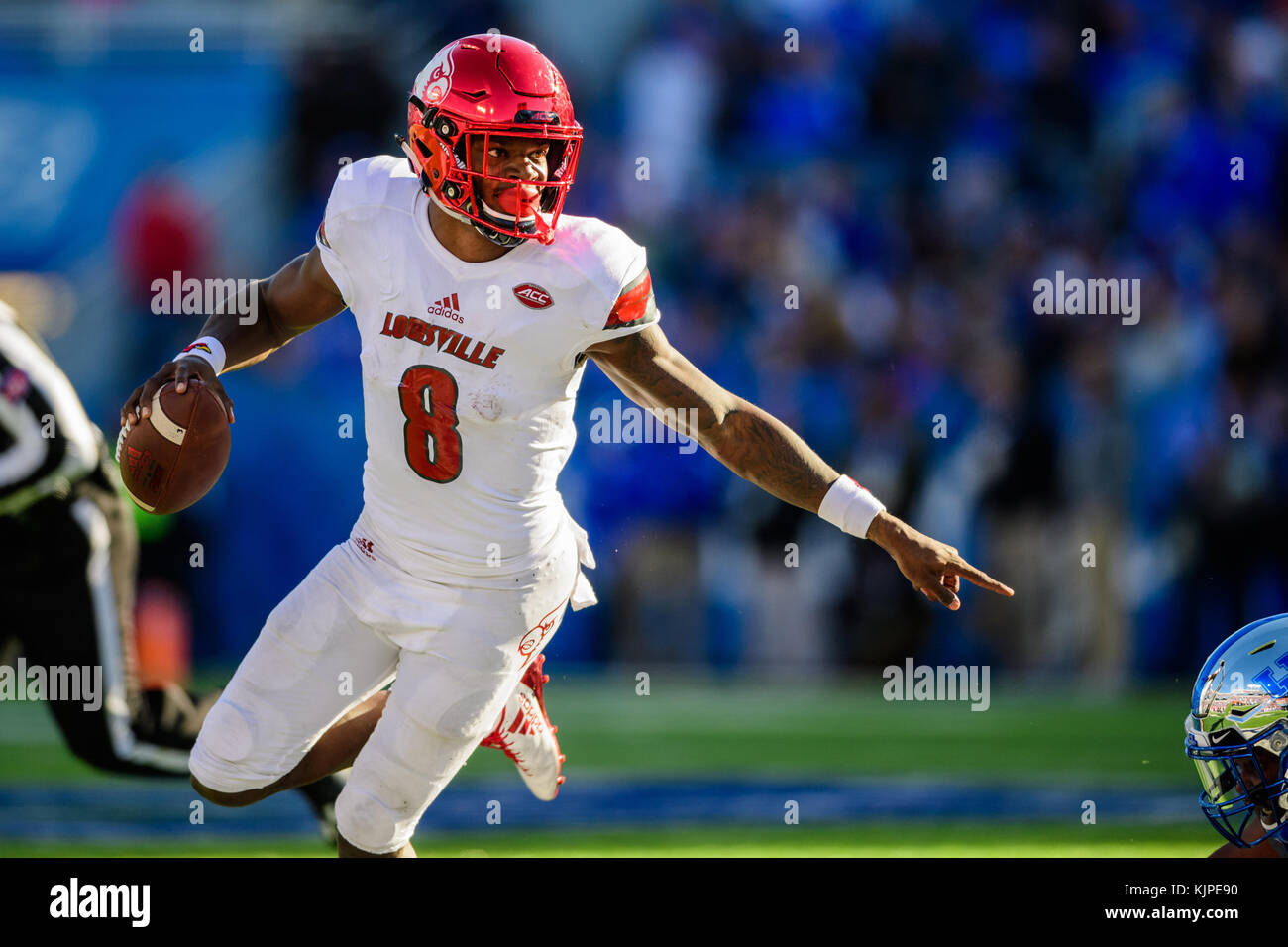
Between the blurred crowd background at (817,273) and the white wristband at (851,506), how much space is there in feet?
17.2

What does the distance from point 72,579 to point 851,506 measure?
8.14 feet

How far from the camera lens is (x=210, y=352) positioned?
4.22 metres

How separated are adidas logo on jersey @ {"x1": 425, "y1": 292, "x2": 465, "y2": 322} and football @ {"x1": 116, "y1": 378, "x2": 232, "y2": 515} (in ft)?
1.97

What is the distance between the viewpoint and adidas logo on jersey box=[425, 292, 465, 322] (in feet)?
13.1

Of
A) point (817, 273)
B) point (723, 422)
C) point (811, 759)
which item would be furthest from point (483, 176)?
point (817, 273)

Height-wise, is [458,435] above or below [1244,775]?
above

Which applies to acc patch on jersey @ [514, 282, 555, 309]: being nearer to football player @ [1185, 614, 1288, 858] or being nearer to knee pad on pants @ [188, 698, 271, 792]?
knee pad on pants @ [188, 698, 271, 792]

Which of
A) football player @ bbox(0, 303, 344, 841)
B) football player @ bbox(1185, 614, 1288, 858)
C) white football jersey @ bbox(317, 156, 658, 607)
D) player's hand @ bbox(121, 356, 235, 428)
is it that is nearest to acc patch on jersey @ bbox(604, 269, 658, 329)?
white football jersey @ bbox(317, 156, 658, 607)

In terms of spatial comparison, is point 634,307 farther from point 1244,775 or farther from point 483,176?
point 1244,775

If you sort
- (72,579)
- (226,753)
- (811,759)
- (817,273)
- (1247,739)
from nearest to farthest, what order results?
1. (1247,739)
2. (226,753)
3. (72,579)
4. (811,759)
5. (817,273)

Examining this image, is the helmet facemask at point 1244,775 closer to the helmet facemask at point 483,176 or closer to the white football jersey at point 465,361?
the white football jersey at point 465,361

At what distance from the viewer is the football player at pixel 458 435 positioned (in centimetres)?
398

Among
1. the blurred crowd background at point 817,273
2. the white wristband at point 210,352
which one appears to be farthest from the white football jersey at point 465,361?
the blurred crowd background at point 817,273
